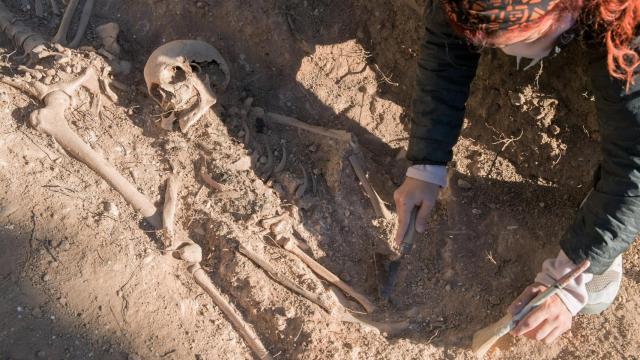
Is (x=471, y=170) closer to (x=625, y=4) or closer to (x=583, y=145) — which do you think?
(x=583, y=145)

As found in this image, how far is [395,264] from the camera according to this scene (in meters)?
2.79

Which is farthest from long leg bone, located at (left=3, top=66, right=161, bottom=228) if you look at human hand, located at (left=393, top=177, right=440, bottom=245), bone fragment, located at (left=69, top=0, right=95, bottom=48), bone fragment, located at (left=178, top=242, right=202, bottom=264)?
human hand, located at (left=393, top=177, right=440, bottom=245)

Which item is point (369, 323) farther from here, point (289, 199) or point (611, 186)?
point (611, 186)

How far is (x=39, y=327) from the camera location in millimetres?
2387

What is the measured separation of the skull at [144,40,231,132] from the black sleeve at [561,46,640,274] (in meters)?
1.70

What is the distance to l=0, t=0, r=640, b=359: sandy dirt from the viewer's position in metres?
2.52

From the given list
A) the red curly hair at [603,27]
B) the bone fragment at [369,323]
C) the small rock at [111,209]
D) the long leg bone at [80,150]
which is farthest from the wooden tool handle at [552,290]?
the small rock at [111,209]

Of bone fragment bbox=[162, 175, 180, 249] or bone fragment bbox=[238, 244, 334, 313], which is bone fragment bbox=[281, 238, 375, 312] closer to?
bone fragment bbox=[238, 244, 334, 313]

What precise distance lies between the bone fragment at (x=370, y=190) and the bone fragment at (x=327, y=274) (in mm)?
406

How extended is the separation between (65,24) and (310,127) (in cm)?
136

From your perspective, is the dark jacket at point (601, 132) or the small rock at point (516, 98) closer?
the dark jacket at point (601, 132)

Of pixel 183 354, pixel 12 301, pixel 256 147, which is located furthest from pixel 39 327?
pixel 256 147

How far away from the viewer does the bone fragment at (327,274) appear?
270cm

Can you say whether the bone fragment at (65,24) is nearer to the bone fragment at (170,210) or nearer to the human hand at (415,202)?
the bone fragment at (170,210)
